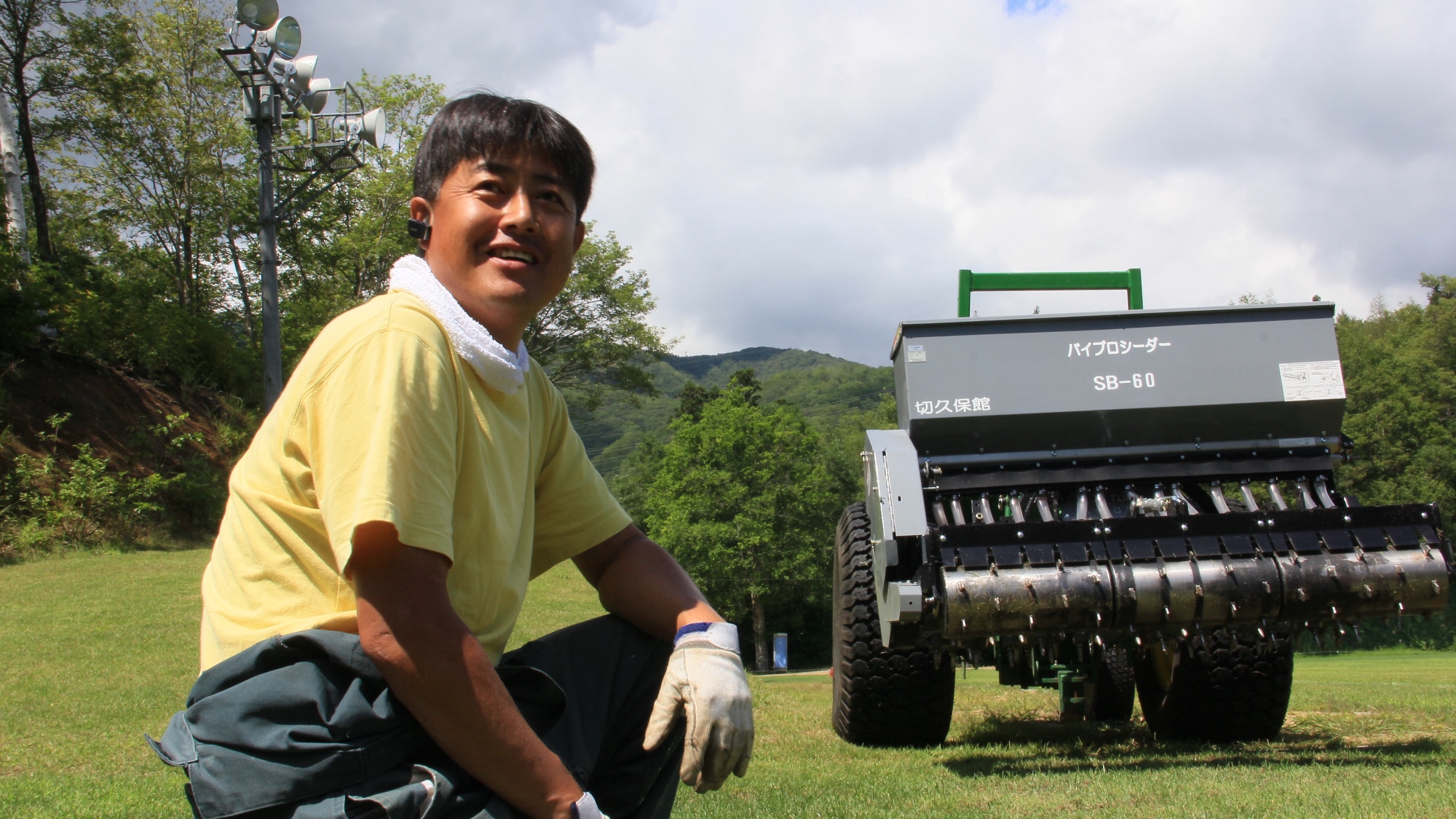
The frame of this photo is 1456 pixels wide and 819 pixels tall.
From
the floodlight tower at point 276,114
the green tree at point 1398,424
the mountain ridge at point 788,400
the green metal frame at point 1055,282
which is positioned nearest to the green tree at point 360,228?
the floodlight tower at point 276,114

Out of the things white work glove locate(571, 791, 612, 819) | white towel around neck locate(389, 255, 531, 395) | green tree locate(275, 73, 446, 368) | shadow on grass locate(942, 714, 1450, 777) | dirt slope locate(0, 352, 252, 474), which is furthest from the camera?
green tree locate(275, 73, 446, 368)

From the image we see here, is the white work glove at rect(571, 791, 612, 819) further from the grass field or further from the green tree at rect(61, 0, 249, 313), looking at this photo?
the green tree at rect(61, 0, 249, 313)

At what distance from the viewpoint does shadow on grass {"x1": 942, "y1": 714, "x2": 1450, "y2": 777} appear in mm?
4641

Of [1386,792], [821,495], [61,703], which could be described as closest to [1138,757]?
[1386,792]

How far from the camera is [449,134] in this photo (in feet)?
6.31

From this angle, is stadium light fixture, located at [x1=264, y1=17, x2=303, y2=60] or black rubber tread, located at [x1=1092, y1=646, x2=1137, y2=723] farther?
stadium light fixture, located at [x1=264, y1=17, x2=303, y2=60]

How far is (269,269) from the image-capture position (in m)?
10.9

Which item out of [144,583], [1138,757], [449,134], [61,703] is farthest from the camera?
[144,583]

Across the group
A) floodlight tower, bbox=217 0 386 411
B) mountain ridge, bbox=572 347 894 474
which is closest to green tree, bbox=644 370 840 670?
floodlight tower, bbox=217 0 386 411

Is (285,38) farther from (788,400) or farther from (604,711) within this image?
(788,400)

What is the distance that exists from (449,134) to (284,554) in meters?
0.80

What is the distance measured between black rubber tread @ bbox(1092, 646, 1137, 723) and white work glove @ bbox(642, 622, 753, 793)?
5246 mm

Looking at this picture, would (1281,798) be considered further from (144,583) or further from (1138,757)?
(144,583)

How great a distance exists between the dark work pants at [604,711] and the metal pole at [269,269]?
9562 millimetres
